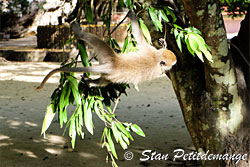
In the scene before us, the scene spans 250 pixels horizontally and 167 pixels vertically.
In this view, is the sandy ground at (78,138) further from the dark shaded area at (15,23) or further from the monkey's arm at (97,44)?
the dark shaded area at (15,23)

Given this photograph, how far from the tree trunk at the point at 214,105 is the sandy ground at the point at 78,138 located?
1.02m

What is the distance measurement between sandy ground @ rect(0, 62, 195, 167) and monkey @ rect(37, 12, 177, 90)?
5.49ft

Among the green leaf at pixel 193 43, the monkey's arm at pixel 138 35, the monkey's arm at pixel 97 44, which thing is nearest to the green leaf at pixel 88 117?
the monkey's arm at pixel 97 44

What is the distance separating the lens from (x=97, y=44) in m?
2.56

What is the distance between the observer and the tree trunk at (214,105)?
297 cm

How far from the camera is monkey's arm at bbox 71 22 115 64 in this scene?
2.51 meters

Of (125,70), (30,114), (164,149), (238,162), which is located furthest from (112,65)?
(30,114)

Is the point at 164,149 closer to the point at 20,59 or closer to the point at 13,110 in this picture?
the point at 13,110

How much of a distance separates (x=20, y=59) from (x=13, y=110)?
7143 mm

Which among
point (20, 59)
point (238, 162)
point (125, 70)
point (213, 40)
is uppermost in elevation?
point (213, 40)

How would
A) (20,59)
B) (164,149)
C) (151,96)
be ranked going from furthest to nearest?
(20,59)
(151,96)
(164,149)

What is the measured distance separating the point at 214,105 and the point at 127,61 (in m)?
0.97

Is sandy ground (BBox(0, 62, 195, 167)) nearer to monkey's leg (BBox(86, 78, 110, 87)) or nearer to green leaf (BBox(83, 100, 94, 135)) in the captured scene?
monkey's leg (BBox(86, 78, 110, 87))

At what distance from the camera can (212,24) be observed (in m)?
2.74
